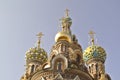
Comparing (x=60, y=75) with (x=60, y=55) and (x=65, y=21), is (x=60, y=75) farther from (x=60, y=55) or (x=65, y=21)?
(x=65, y=21)

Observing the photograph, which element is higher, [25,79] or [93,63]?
[93,63]

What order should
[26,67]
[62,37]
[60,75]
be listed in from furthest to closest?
[26,67], [62,37], [60,75]

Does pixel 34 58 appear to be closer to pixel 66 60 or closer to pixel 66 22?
pixel 66 22

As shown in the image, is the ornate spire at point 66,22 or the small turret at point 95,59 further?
the ornate spire at point 66,22

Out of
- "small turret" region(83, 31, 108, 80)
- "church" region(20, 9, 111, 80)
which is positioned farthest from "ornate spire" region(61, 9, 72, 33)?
"small turret" region(83, 31, 108, 80)

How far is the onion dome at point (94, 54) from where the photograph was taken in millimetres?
22031

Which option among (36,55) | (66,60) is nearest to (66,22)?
(36,55)

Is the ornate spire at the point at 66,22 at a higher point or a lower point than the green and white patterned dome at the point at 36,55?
higher

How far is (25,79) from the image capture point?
1933 centimetres

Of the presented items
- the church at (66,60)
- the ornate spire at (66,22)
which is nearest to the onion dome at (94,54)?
the church at (66,60)

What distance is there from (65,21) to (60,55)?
20.4ft

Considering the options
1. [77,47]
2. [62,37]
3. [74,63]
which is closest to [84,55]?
[77,47]

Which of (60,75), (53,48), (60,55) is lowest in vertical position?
(60,75)

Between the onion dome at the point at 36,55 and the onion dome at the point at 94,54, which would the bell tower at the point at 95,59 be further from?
the onion dome at the point at 36,55
